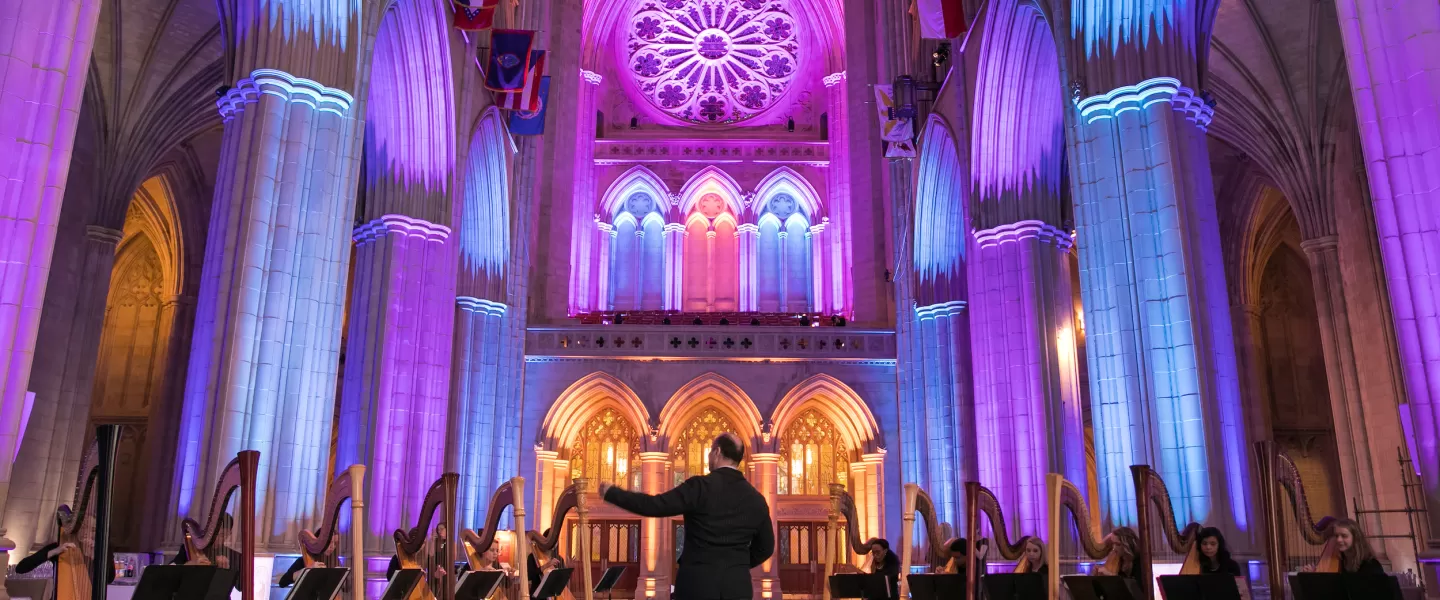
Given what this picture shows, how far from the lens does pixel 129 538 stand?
70.5ft

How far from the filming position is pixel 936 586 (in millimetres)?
7406

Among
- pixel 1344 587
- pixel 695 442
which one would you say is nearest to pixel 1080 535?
pixel 1344 587

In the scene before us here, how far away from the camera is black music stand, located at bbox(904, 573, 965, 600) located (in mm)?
7336

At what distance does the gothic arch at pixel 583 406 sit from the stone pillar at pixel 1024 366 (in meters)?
7.83

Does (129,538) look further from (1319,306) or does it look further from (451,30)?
(1319,306)

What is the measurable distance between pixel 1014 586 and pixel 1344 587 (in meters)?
1.94

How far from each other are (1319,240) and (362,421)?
15.5 m

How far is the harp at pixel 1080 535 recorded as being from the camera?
645 centimetres

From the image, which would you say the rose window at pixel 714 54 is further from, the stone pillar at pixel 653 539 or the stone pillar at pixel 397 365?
the stone pillar at pixel 397 365

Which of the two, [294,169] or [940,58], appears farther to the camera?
[940,58]

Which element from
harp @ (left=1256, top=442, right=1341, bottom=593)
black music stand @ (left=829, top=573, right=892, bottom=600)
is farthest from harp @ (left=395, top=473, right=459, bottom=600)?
harp @ (left=1256, top=442, right=1341, bottom=593)

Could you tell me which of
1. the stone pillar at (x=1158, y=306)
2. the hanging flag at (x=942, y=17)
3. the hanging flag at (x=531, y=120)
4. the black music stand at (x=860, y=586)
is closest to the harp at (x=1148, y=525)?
the stone pillar at (x=1158, y=306)

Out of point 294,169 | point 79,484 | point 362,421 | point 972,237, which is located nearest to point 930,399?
point 972,237

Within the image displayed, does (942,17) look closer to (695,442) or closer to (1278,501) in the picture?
(695,442)
